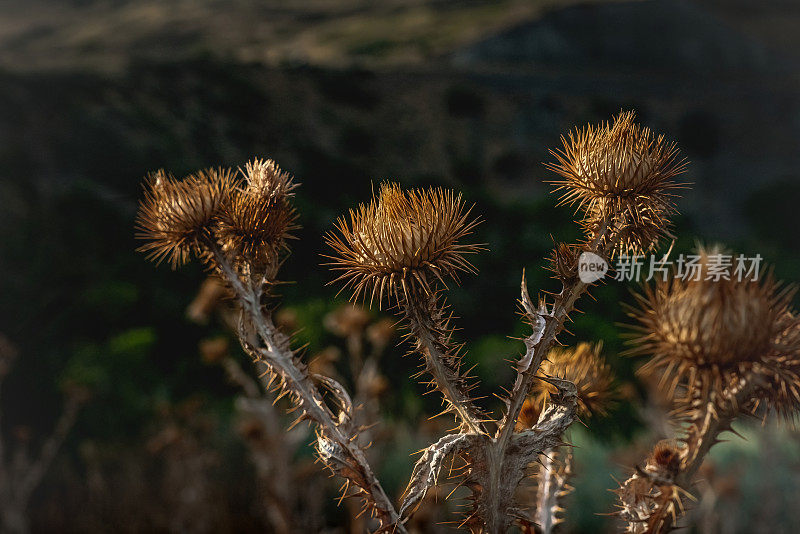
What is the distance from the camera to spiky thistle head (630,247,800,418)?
95 cm

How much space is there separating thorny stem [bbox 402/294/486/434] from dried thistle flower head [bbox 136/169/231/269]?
1.39ft

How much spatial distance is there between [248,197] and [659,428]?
3521 mm

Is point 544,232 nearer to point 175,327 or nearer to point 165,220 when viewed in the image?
point 175,327

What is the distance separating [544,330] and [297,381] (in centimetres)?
44

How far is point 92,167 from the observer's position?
9523 millimetres

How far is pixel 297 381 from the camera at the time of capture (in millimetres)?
1094

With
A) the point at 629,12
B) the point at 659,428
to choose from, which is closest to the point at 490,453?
the point at 659,428

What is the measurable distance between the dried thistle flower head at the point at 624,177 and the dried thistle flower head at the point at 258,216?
1.66 ft

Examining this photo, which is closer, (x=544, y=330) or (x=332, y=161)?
(x=544, y=330)

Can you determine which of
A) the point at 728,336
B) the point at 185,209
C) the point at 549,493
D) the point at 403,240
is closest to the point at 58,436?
the point at 185,209

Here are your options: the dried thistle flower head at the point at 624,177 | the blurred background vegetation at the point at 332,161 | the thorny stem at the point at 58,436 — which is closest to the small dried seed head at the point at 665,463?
the dried thistle flower head at the point at 624,177

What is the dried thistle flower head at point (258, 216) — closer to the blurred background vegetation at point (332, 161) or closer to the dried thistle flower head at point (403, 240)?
the dried thistle flower head at point (403, 240)

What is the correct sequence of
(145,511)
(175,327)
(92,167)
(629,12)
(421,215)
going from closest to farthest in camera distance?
(421,215), (145,511), (175,327), (92,167), (629,12)

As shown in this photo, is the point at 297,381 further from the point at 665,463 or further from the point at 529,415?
the point at 665,463
